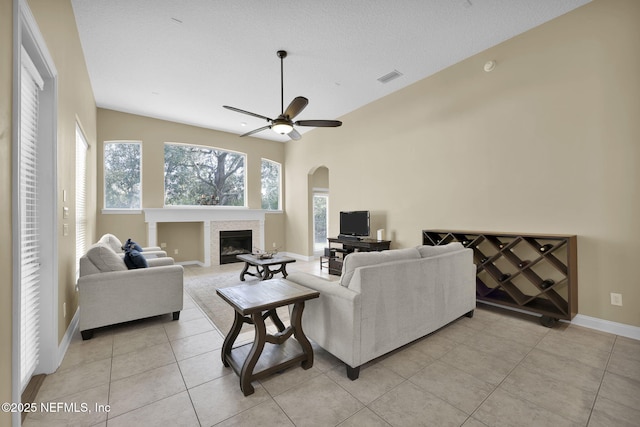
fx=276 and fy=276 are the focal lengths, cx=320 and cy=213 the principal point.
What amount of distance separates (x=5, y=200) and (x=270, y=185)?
6690mm

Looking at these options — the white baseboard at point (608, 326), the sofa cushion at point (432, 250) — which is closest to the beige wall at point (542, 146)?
the white baseboard at point (608, 326)

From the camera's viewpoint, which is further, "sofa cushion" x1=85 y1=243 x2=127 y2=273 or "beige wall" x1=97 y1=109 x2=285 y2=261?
"beige wall" x1=97 y1=109 x2=285 y2=261

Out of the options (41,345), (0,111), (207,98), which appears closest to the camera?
(0,111)

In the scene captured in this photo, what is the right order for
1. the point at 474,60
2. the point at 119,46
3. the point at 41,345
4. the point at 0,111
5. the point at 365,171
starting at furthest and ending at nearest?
the point at 365,171 → the point at 474,60 → the point at 119,46 → the point at 41,345 → the point at 0,111

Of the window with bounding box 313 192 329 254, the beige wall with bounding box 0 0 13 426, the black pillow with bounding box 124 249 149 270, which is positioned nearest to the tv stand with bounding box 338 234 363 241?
the window with bounding box 313 192 329 254

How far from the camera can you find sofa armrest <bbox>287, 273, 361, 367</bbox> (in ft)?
6.53

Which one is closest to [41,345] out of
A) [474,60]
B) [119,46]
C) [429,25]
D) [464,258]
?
[119,46]

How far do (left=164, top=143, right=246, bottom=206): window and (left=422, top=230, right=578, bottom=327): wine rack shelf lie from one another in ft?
17.8

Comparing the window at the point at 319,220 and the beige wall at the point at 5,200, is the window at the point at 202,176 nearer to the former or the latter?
the window at the point at 319,220

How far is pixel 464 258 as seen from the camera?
9.96 feet

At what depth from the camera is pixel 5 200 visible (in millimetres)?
1345

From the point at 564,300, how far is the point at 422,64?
345 cm

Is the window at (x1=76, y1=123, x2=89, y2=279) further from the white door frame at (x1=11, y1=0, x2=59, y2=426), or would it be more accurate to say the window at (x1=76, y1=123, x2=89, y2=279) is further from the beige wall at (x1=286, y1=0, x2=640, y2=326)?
the beige wall at (x1=286, y1=0, x2=640, y2=326)

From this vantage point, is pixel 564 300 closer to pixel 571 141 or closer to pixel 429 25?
pixel 571 141
